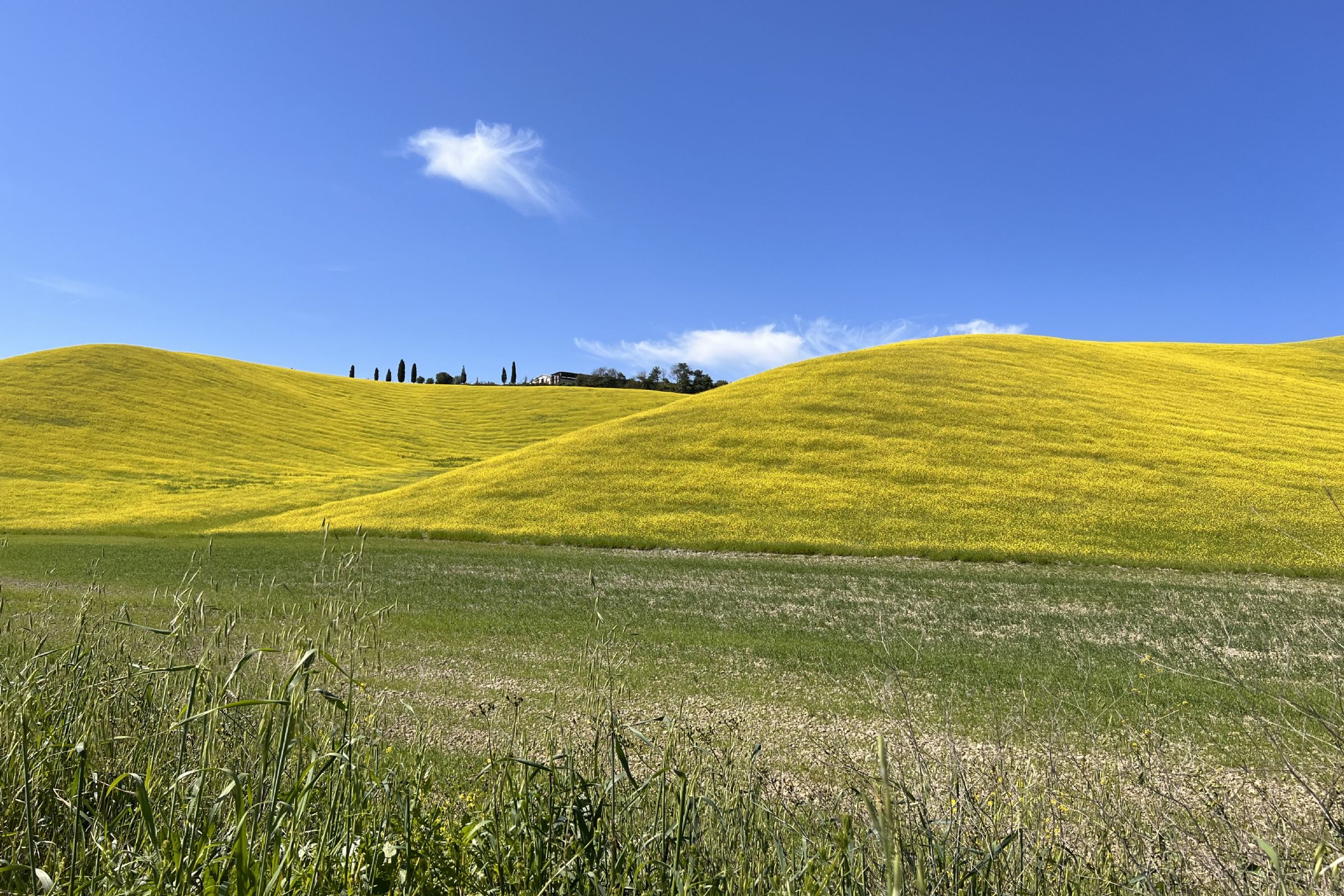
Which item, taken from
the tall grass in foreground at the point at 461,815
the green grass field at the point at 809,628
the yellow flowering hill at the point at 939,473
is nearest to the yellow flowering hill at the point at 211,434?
the yellow flowering hill at the point at 939,473

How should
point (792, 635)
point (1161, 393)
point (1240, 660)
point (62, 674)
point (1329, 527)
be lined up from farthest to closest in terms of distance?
point (1161, 393)
point (1329, 527)
point (792, 635)
point (1240, 660)
point (62, 674)

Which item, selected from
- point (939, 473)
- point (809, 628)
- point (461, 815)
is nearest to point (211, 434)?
A: point (939, 473)

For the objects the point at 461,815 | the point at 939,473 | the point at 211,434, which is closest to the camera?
the point at 461,815

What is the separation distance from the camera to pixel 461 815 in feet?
16.1

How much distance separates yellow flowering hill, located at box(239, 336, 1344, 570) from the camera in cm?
2753

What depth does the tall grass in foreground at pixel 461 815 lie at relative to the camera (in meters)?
3.07

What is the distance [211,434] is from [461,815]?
6108 centimetres

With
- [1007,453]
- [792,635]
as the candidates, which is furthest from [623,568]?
[1007,453]

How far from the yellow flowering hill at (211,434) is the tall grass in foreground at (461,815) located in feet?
104

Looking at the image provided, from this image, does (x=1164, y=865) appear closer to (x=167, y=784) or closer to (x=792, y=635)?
(x=167, y=784)

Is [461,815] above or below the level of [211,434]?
below

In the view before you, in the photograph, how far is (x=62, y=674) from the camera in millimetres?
6016

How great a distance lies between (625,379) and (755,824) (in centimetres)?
12328

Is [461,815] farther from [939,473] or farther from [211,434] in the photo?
[211,434]
